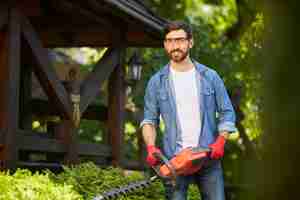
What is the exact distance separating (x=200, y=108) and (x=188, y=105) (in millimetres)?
73

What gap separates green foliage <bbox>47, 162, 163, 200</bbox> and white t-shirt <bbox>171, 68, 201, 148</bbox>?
181 centimetres

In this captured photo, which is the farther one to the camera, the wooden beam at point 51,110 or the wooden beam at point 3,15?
the wooden beam at point 51,110

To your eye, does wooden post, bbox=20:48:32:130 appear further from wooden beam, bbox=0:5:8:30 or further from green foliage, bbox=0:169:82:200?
green foliage, bbox=0:169:82:200

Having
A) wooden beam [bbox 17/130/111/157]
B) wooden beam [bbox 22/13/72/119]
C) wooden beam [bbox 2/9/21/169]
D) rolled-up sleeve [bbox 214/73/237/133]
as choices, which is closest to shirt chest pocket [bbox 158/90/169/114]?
rolled-up sleeve [bbox 214/73/237/133]

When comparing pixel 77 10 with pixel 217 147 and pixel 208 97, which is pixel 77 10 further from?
pixel 217 147

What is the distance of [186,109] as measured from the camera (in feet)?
14.2

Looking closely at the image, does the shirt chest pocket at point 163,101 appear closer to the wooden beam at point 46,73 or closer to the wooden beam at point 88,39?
the wooden beam at point 46,73

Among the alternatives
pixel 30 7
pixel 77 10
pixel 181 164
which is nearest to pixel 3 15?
pixel 30 7

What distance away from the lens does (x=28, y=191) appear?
423cm

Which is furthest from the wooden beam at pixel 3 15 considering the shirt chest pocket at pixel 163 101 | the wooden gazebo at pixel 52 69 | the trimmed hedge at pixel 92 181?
the shirt chest pocket at pixel 163 101

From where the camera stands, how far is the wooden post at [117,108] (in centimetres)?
1044

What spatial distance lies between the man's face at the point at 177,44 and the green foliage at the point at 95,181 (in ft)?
6.45

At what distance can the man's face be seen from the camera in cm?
429

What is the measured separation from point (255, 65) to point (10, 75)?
23.0 ft
